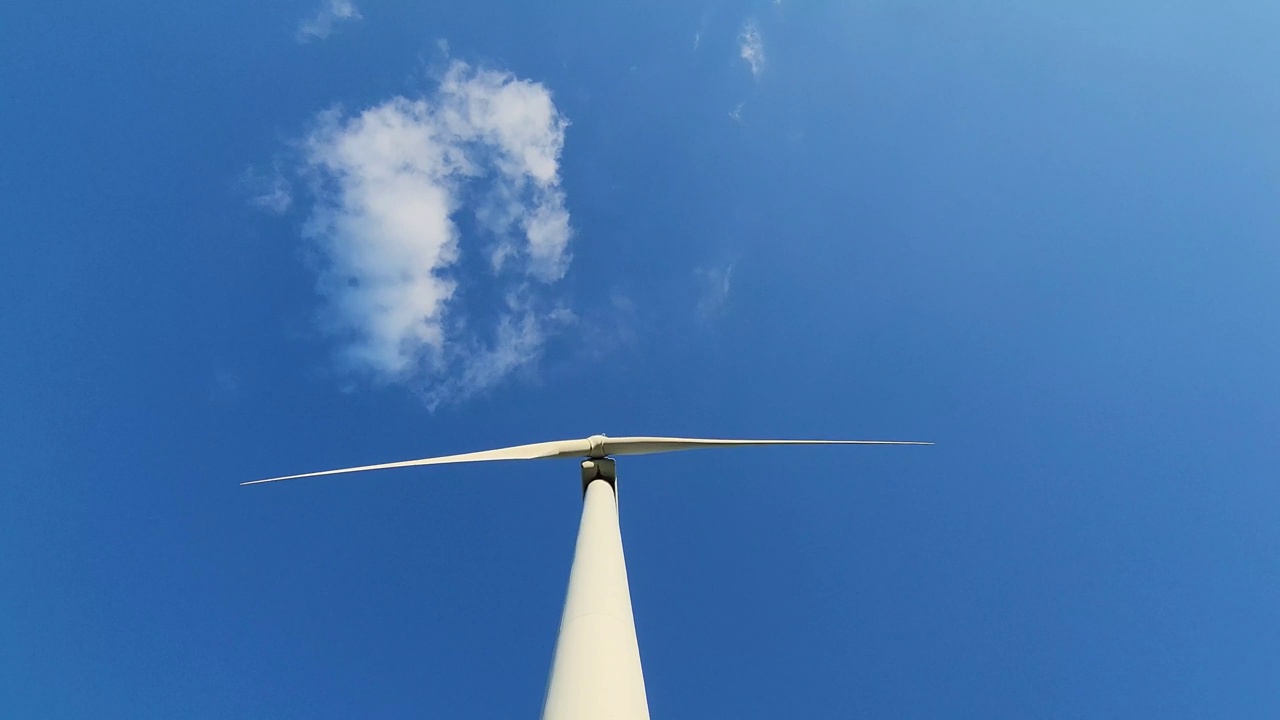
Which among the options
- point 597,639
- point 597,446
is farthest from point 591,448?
point 597,639

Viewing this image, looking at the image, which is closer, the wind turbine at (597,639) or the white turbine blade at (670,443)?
the wind turbine at (597,639)

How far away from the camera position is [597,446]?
77.6 ft

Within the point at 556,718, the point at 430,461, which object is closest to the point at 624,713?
the point at 556,718

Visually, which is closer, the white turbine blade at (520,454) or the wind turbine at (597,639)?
the wind turbine at (597,639)

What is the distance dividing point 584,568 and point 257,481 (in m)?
14.5

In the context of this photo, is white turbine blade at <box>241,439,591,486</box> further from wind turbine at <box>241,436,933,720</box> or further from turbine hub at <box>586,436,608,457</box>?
wind turbine at <box>241,436,933,720</box>

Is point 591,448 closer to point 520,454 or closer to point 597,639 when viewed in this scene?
point 520,454

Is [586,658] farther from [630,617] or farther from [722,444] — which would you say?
[722,444]

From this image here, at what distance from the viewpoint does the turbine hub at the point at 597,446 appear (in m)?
23.7

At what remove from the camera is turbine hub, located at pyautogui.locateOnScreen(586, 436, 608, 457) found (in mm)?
23656

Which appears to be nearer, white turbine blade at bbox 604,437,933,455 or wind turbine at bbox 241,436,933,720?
wind turbine at bbox 241,436,933,720

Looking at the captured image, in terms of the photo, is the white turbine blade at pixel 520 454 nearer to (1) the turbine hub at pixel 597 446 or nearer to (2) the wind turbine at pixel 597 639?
(1) the turbine hub at pixel 597 446

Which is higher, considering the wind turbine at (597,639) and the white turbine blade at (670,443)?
the white turbine blade at (670,443)

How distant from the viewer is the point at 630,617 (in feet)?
39.5
